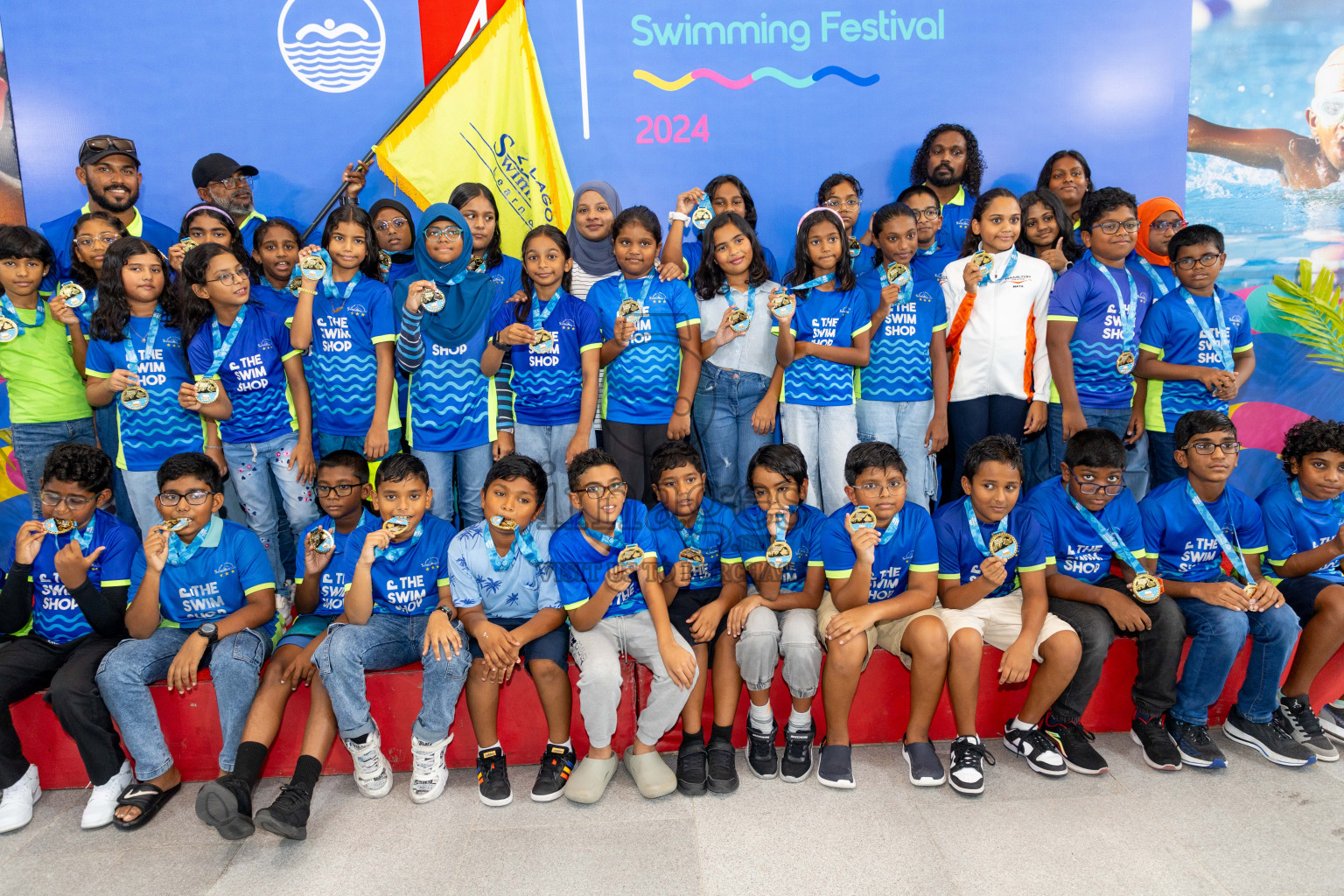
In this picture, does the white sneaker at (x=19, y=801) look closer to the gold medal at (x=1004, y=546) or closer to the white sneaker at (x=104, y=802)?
the white sneaker at (x=104, y=802)

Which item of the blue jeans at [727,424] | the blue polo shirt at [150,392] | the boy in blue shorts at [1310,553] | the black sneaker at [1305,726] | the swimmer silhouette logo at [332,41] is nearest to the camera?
the black sneaker at [1305,726]

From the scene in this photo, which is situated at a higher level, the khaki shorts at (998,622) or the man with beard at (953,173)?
the man with beard at (953,173)

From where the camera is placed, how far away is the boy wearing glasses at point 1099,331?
3.46 m

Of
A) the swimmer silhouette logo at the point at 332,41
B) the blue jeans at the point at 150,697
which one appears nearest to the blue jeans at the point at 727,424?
the blue jeans at the point at 150,697

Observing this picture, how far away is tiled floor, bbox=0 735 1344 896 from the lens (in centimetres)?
217

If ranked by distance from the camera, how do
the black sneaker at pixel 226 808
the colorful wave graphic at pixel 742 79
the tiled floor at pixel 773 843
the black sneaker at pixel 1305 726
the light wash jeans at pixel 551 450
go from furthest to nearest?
the colorful wave graphic at pixel 742 79, the light wash jeans at pixel 551 450, the black sneaker at pixel 1305 726, the black sneaker at pixel 226 808, the tiled floor at pixel 773 843

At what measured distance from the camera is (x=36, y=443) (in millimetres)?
3434

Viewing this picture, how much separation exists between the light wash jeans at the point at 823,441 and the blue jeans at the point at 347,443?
1703 millimetres

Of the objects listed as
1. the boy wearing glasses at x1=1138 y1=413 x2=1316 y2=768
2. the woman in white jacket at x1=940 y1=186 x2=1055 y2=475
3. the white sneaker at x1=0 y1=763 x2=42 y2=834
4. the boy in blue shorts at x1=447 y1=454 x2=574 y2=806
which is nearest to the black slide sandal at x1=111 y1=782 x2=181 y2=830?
the white sneaker at x1=0 y1=763 x2=42 y2=834

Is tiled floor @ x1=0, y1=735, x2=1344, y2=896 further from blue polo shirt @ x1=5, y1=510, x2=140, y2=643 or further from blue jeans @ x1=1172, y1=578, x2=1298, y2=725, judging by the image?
blue polo shirt @ x1=5, y1=510, x2=140, y2=643

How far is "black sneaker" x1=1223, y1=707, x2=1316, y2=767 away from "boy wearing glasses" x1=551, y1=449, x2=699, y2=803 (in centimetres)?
200

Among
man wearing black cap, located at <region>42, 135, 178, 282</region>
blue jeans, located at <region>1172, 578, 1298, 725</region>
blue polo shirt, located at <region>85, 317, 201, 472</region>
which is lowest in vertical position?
blue jeans, located at <region>1172, 578, 1298, 725</region>

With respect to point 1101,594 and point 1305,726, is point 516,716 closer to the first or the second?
point 1101,594

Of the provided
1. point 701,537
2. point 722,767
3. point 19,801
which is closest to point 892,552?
point 701,537
